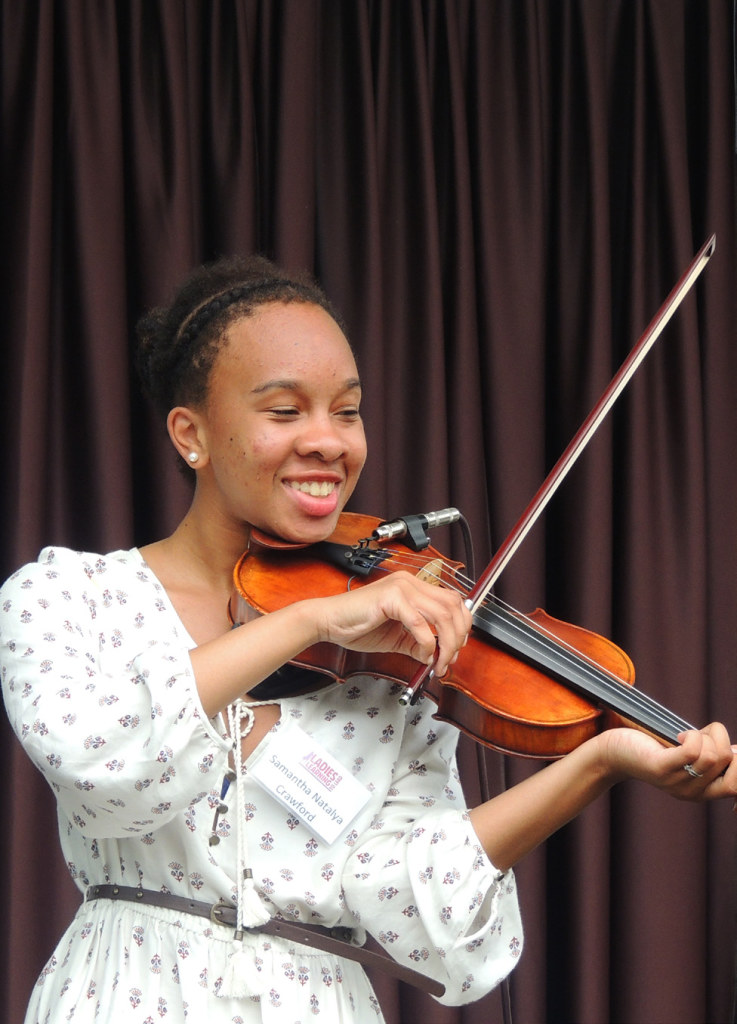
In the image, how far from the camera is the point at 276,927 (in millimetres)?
1210

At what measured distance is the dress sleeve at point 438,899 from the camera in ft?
3.92

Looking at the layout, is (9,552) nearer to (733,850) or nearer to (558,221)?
(558,221)

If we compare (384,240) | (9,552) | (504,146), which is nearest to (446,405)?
(384,240)

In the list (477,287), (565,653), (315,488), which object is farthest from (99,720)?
(477,287)

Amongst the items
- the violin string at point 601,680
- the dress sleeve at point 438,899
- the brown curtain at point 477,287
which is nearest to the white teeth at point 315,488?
the violin string at point 601,680

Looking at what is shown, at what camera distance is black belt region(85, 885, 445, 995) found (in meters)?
1.20

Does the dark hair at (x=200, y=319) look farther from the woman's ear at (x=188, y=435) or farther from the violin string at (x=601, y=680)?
the violin string at (x=601, y=680)

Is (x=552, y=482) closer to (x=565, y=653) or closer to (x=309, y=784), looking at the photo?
(x=565, y=653)

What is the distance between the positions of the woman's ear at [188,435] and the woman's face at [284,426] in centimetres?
2

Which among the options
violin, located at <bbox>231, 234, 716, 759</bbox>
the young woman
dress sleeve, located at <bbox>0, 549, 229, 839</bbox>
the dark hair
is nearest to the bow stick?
violin, located at <bbox>231, 234, 716, 759</bbox>

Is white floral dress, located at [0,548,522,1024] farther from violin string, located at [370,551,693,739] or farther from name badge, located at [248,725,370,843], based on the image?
violin string, located at [370,551,693,739]

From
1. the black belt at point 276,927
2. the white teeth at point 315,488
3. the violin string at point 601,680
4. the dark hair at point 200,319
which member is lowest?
the black belt at point 276,927

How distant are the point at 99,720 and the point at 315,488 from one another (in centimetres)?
39

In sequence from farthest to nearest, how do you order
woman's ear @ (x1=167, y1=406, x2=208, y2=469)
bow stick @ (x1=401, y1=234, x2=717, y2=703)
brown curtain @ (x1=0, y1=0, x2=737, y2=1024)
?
brown curtain @ (x1=0, y1=0, x2=737, y2=1024), woman's ear @ (x1=167, y1=406, x2=208, y2=469), bow stick @ (x1=401, y1=234, x2=717, y2=703)
